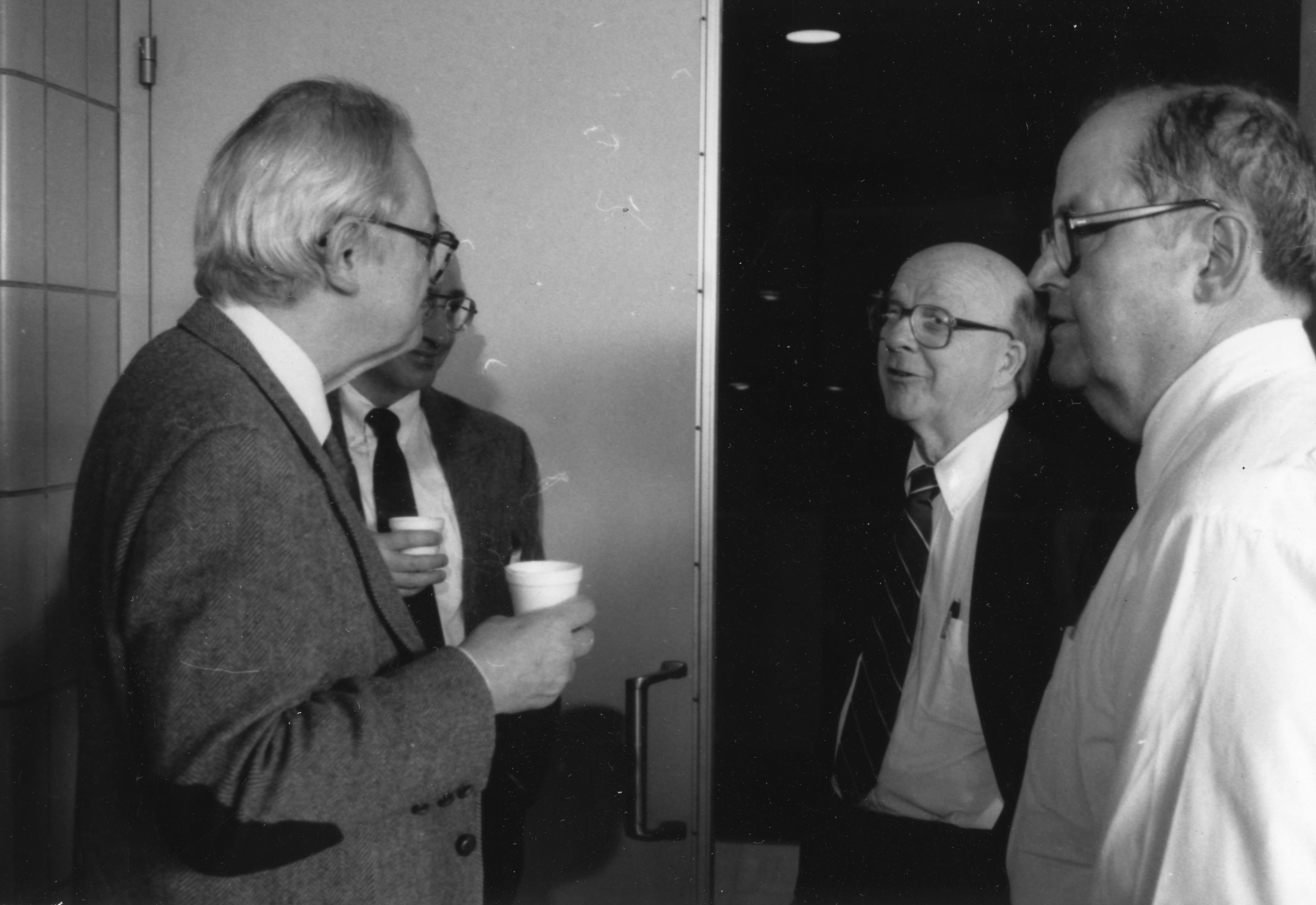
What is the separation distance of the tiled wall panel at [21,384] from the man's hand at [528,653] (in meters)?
0.95

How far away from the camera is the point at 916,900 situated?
171 centimetres

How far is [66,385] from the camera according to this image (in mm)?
1731

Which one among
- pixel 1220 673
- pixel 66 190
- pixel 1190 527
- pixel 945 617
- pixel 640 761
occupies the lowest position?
pixel 640 761

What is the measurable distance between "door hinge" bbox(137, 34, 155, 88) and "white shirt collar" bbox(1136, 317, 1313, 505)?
167 centimetres

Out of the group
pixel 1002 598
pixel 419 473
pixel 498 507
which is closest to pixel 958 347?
pixel 1002 598

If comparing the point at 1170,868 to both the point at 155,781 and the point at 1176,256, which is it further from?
the point at 155,781

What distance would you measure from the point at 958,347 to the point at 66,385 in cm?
153

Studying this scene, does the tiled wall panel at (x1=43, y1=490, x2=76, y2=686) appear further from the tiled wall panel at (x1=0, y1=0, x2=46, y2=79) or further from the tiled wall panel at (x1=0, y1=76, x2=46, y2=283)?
the tiled wall panel at (x1=0, y1=0, x2=46, y2=79)

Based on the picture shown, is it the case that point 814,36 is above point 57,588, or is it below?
above

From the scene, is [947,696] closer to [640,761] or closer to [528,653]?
[640,761]

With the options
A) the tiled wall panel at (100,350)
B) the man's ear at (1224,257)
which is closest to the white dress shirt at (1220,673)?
the man's ear at (1224,257)

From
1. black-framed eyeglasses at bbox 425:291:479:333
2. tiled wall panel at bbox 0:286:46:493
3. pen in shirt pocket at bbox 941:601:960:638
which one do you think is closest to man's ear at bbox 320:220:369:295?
black-framed eyeglasses at bbox 425:291:479:333

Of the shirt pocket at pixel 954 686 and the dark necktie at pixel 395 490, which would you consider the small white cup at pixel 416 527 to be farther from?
the shirt pocket at pixel 954 686

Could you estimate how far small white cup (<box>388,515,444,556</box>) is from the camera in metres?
1.48
